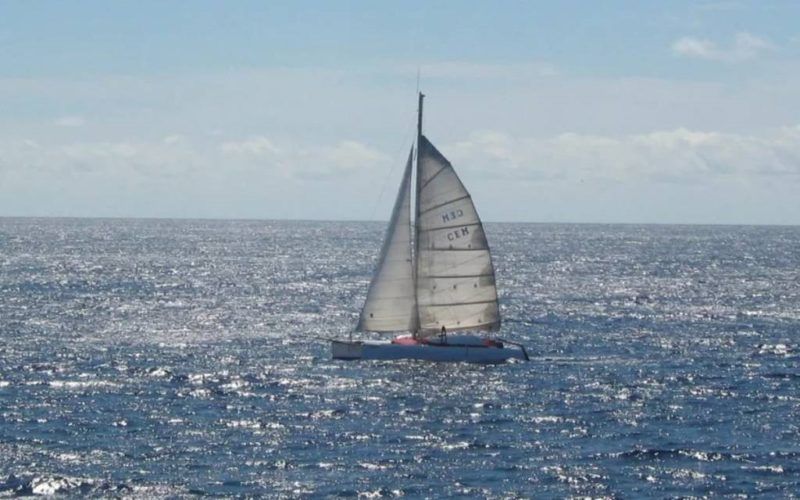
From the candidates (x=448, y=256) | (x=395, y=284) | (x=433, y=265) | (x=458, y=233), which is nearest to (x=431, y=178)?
(x=458, y=233)

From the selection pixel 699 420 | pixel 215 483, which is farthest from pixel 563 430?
pixel 215 483

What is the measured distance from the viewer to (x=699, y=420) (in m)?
63.5

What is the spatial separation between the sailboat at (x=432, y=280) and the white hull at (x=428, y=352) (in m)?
0.06

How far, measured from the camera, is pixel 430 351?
81062mm

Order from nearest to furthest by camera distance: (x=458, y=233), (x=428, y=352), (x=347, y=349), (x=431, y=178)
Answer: (x=431, y=178)
(x=458, y=233)
(x=428, y=352)
(x=347, y=349)

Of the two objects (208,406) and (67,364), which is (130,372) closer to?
(67,364)

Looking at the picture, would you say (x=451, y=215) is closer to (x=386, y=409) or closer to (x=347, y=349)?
(x=347, y=349)

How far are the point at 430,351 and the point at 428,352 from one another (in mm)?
143

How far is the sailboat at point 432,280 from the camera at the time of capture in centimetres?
8012

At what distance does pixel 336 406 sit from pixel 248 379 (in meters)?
11.1

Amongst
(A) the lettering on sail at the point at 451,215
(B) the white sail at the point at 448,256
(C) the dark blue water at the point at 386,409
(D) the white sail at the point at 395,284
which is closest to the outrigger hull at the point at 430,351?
(C) the dark blue water at the point at 386,409

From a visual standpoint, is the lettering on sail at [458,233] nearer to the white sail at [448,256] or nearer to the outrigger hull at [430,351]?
the white sail at [448,256]

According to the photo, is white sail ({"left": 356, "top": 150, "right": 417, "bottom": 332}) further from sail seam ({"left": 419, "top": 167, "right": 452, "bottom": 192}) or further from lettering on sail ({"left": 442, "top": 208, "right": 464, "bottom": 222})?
lettering on sail ({"left": 442, "top": 208, "right": 464, "bottom": 222})

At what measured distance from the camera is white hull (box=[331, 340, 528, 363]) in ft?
266
